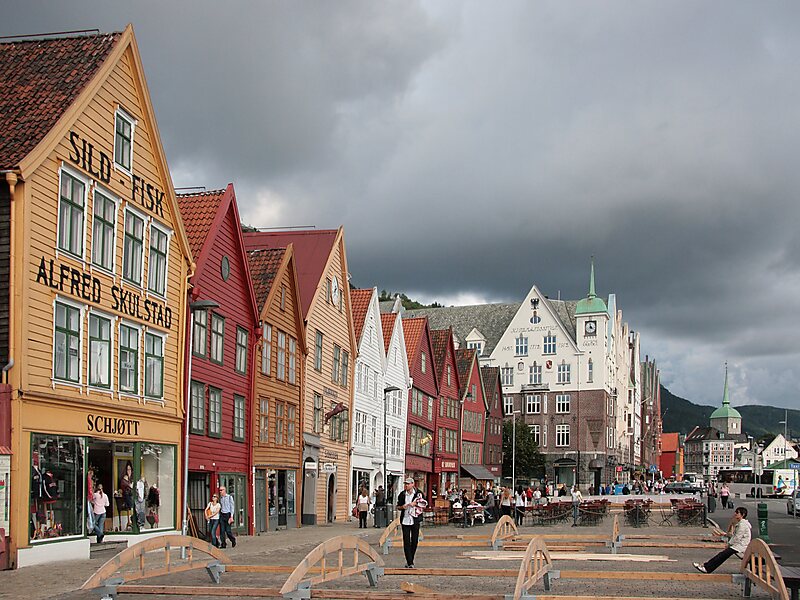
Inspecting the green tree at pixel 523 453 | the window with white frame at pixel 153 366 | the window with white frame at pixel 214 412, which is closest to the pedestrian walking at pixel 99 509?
the window with white frame at pixel 153 366

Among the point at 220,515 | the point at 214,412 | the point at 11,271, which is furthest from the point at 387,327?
the point at 11,271

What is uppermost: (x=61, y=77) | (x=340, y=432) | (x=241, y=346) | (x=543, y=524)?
(x=61, y=77)

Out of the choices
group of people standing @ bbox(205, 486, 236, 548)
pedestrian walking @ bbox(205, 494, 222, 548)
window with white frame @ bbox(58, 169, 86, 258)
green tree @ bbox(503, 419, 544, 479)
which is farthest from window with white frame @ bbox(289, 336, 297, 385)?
green tree @ bbox(503, 419, 544, 479)

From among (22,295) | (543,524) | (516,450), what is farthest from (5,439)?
(516,450)

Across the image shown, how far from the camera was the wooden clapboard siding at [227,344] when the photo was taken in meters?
33.2

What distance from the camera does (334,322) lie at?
158 feet

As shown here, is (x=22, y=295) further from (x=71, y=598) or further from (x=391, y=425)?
(x=391, y=425)

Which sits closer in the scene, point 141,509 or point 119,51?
point 119,51

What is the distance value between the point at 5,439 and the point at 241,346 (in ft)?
49.6

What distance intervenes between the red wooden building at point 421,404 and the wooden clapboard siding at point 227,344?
26813 mm

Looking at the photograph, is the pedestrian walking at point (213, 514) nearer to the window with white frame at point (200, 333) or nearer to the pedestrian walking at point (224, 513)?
the pedestrian walking at point (224, 513)

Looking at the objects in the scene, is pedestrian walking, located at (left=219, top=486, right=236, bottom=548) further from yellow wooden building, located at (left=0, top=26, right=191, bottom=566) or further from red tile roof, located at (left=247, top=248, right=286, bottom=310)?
red tile roof, located at (left=247, top=248, right=286, bottom=310)

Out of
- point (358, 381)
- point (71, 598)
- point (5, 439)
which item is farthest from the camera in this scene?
point (358, 381)

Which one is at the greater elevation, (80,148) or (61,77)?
(61,77)
